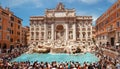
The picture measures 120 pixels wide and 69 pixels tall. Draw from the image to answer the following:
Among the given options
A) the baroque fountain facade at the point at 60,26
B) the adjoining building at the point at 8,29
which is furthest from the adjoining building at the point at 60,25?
the adjoining building at the point at 8,29

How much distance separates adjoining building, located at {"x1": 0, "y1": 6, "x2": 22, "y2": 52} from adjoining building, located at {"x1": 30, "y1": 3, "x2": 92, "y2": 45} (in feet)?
40.5

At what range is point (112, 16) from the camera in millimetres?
54375

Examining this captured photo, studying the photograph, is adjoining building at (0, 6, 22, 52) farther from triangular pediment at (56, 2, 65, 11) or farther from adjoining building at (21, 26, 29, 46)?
triangular pediment at (56, 2, 65, 11)

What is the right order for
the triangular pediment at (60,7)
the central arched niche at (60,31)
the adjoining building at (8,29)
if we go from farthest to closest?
the triangular pediment at (60,7) < the central arched niche at (60,31) < the adjoining building at (8,29)

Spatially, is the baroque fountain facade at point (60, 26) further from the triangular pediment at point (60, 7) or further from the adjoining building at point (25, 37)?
Result: the adjoining building at point (25, 37)

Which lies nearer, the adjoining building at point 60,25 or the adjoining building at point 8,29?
the adjoining building at point 8,29

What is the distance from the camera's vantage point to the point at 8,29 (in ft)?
185

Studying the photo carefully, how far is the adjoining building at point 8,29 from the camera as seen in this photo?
50.7 meters

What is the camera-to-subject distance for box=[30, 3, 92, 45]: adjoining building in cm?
7950

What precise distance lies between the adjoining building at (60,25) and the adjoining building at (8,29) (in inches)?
486

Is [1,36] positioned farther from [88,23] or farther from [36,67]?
[88,23]

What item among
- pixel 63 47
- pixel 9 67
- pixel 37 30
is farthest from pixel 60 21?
pixel 9 67

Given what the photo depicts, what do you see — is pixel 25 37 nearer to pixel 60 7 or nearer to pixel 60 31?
pixel 60 31

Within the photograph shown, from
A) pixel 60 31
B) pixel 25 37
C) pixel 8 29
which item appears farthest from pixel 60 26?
pixel 8 29
